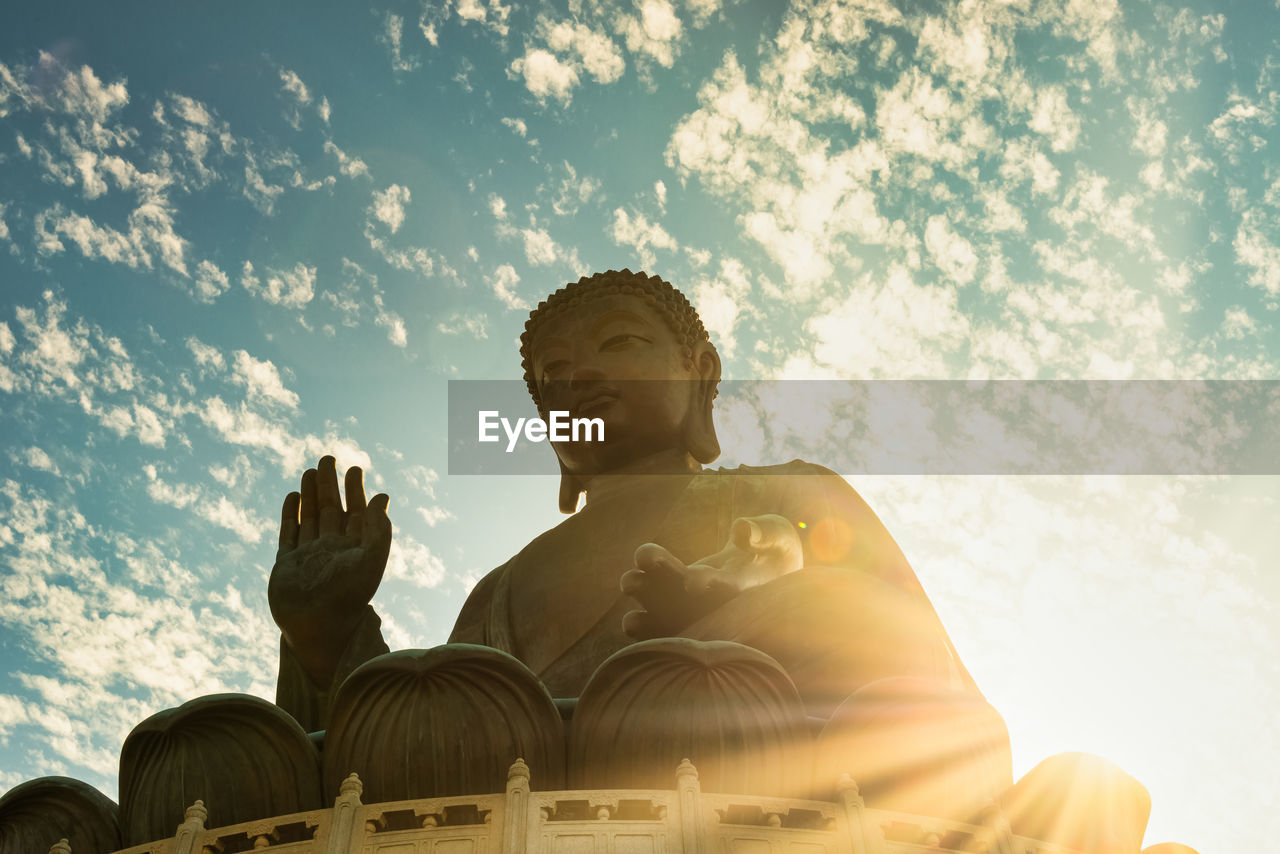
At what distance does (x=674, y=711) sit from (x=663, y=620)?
1221mm

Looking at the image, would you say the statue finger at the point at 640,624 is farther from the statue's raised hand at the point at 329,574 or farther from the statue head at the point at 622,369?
the statue head at the point at 622,369

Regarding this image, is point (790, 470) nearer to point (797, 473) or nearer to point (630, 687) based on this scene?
point (797, 473)

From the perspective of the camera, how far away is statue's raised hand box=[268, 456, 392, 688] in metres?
6.32

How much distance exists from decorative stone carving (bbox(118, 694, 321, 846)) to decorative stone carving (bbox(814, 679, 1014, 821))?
1.84 metres

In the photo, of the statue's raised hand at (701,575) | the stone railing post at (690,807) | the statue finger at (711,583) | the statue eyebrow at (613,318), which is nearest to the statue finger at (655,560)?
the statue's raised hand at (701,575)

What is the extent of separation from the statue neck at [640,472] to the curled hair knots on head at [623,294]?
0.71 meters

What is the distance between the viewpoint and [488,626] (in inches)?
294

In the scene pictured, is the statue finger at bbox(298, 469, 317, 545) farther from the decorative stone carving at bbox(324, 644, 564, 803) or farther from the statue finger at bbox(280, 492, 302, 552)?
the decorative stone carving at bbox(324, 644, 564, 803)

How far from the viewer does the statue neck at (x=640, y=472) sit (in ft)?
25.9

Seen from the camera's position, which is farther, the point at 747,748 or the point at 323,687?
the point at 323,687

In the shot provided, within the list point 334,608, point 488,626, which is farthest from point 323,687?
point 488,626

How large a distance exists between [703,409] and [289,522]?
312cm

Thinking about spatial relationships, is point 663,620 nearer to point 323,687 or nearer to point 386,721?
point 386,721

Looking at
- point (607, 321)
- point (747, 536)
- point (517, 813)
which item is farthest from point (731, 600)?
point (607, 321)
